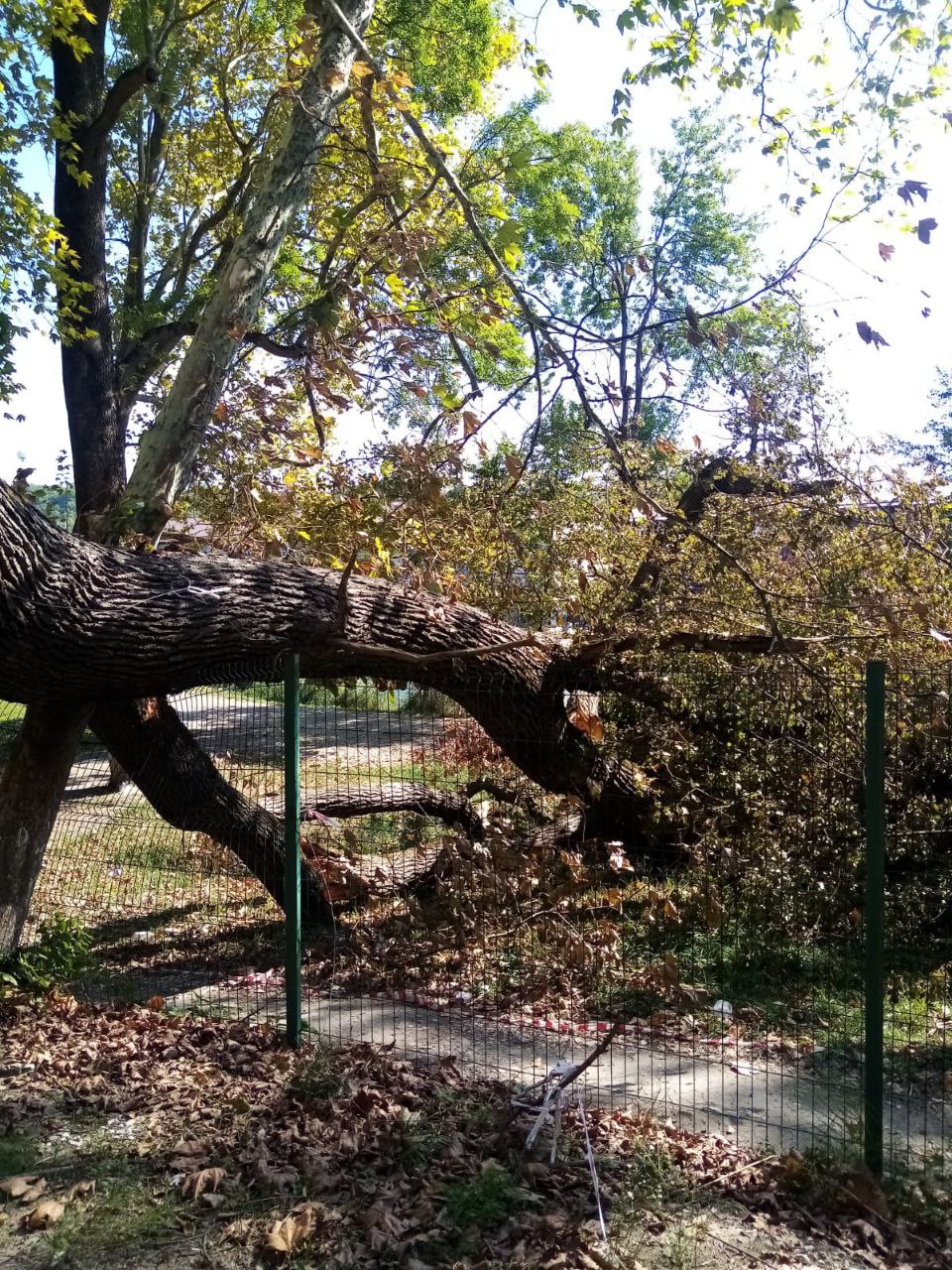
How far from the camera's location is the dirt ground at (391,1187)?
368 centimetres

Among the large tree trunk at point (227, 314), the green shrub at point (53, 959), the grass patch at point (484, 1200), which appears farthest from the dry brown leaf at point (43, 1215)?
the large tree trunk at point (227, 314)

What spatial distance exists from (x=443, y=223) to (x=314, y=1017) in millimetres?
6568

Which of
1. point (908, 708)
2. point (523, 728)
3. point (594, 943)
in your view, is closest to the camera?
point (908, 708)

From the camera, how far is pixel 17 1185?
13.5 feet

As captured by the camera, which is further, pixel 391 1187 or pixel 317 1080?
pixel 317 1080

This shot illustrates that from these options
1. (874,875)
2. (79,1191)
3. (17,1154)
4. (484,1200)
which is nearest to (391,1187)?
(484,1200)

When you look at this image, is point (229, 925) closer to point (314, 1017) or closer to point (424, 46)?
point (314, 1017)

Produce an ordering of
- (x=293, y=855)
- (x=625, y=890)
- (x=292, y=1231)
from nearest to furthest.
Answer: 1. (x=292, y=1231)
2. (x=293, y=855)
3. (x=625, y=890)

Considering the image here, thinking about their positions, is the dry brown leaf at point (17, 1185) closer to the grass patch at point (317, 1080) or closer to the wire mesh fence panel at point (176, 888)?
the grass patch at point (317, 1080)

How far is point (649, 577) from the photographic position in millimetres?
8500

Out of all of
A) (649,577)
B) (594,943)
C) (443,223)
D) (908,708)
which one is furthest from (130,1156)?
(443,223)

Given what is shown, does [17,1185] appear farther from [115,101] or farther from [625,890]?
[115,101]

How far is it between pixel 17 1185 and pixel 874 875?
3.69 meters

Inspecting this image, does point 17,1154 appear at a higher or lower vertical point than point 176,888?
lower
